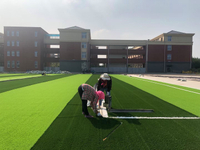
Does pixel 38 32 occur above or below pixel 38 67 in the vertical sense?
above

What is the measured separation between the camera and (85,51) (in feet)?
165

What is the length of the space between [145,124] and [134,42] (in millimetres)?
52345

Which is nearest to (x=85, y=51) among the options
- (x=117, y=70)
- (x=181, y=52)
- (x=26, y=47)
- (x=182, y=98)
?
(x=117, y=70)

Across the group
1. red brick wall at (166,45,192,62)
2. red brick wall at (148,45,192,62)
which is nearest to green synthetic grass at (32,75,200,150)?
red brick wall at (148,45,192,62)

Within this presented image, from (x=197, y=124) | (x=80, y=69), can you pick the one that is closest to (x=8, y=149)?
(x=197, y=124)

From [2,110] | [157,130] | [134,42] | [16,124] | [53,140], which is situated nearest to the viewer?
[53,140]

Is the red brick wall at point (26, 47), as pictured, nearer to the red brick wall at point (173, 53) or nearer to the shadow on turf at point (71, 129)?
the red brick wall at point (173, 53)

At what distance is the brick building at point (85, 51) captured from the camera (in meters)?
50.3

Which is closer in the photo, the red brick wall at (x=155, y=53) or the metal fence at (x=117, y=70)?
the red brick wall at (x=155, y=53)

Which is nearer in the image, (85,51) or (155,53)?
(85,51)

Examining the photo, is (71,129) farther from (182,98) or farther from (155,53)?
(155,53)

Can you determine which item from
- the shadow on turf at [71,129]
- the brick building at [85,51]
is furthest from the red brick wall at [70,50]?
the shadow on turf at [71,129]

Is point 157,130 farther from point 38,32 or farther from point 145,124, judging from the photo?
point 38,32

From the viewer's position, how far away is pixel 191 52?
5466cm
